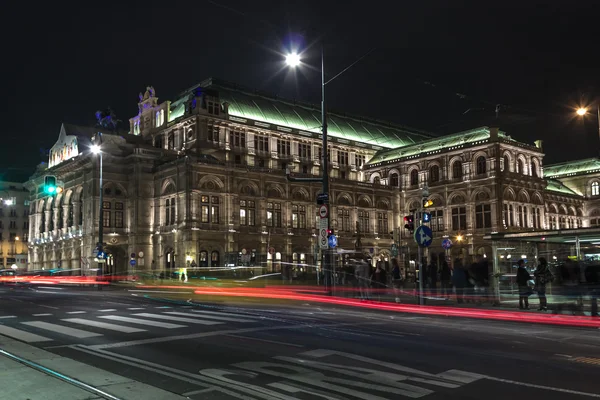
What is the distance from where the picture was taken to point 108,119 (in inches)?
3051

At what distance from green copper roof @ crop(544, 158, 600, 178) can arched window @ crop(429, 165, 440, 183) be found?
104 ft

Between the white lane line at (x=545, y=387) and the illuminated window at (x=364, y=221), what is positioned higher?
the illuminated window at (x=364, y=221)

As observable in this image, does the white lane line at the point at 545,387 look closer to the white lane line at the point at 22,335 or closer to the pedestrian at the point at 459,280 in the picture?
the white lane line at the point at 22,335

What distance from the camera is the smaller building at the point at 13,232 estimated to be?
10969cm

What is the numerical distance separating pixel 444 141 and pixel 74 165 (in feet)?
157

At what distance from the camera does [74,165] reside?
235ft

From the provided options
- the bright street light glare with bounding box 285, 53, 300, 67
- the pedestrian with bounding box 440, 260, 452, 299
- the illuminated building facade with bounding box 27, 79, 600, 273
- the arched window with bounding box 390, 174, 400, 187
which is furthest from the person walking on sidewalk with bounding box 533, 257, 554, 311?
the arched window with bounding box 390, 174, 400, 187

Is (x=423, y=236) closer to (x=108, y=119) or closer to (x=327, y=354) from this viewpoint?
(x=327, y=354)

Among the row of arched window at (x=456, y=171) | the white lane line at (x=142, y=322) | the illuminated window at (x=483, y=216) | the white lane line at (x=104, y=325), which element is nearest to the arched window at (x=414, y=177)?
the row of arched window at (x=456, y=171)

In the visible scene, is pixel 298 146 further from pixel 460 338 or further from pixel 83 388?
pixel 83 388

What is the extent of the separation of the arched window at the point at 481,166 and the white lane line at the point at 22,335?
65.4 m

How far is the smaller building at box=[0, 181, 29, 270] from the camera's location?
110m

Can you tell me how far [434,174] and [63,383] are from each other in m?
74.2

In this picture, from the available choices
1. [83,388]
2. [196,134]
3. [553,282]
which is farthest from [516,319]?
[196,134]
